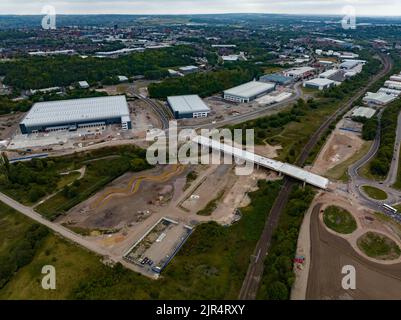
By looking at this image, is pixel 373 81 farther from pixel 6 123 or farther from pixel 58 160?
pixel 6 123

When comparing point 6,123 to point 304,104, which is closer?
point 6,123

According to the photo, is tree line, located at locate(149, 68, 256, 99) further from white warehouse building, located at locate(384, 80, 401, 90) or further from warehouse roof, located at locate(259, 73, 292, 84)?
white warehouse building, located at locate(384, 80, 401, 90)

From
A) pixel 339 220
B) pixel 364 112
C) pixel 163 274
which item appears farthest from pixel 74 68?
pixel 339 220

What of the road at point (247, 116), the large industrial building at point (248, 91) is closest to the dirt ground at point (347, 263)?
the road at point (247, 116)

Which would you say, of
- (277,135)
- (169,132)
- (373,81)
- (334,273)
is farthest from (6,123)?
(373,81)

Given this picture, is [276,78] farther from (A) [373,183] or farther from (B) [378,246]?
(B) [378,246]

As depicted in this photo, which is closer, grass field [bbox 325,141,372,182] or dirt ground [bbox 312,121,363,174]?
grass field [bbox 325,141,372,182]

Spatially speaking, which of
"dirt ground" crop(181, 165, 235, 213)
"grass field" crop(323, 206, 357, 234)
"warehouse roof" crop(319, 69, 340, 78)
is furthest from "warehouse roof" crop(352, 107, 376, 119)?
"dirt ground" crop(181, 165, 235, 213)
